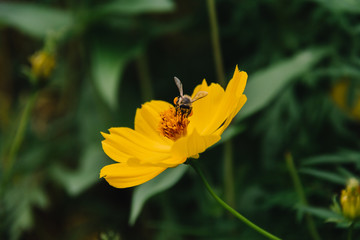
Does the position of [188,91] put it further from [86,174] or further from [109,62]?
[86,174]

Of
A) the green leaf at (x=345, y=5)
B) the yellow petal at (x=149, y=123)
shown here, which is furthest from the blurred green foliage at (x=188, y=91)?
the yellow petal at (x=149, y=123)

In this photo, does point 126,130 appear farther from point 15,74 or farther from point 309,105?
point 15,74

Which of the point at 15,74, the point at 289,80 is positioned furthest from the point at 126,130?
the point at 15,74

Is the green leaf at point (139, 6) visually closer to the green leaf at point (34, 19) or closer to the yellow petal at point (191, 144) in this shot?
the green leaf at point (34, 19)

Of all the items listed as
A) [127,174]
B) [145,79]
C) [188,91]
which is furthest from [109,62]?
[127,174]

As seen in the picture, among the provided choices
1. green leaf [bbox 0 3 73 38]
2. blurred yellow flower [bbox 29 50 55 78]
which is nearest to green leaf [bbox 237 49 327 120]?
blurred yellow flower [bbox 29 50 55 78]

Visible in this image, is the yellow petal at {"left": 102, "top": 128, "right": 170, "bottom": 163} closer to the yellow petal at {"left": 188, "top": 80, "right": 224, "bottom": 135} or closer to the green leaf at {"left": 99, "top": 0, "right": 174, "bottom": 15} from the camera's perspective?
A: the yellow petal at {"left": 188, "top": 80, "right": 224, "bottom": 135}
